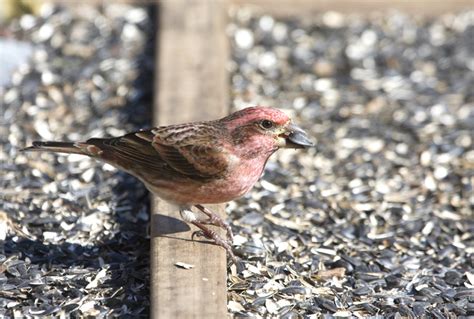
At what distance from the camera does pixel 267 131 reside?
5.54 meters

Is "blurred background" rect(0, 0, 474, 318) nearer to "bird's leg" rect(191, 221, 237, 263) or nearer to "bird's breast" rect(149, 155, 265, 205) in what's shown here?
"bird's leg" rect(191, 221, 237, 263)

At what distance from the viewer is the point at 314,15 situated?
31.4 ft

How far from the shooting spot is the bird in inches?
219

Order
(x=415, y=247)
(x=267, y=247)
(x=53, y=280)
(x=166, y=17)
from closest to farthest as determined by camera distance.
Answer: (x=53, y=280)
(x=267, y=247)
(x=415, y=247)
(x=166, y=17)

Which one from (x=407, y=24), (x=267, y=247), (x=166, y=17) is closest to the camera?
(x=267, y=247)

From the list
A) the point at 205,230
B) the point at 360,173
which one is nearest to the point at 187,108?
the point at 360,173

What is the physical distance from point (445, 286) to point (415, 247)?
577mm

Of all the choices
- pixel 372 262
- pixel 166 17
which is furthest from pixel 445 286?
pixel 166 17

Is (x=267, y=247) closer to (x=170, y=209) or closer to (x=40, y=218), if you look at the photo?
(x=170, y=209)

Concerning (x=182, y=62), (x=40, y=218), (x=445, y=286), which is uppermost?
(x=182, y=62)

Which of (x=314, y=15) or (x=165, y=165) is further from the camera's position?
(x=314, y=15)

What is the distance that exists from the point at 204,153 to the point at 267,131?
1.25ft

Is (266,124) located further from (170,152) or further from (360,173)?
(360,173)

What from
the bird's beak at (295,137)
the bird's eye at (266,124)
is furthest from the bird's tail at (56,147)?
the bird's beak at (295,137)
